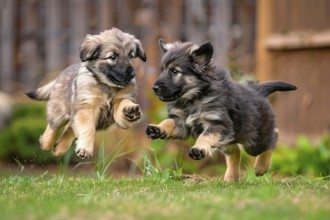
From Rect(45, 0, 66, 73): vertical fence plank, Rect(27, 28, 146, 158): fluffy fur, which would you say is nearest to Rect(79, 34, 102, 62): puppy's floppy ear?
Rect(27, 28, 146, 158): fluffy fur

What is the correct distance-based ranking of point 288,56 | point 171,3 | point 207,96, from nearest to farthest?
point 207,96 → point 288,56 → point 171,3

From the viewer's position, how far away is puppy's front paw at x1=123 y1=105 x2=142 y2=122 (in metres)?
6.97

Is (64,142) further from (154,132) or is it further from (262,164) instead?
(262,164)

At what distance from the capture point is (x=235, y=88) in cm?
727

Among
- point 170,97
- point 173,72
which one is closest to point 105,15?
point 173,72

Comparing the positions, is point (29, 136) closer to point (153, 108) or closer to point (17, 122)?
point (17, 122)

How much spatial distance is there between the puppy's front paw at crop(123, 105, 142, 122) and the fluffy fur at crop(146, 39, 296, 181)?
21 cm

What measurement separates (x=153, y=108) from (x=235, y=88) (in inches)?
152

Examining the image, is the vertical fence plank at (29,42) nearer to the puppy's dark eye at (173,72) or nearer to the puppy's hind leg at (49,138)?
the puppy's hind leg at (49,138)

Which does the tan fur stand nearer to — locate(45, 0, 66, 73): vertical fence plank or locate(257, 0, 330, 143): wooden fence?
locate(257, 0, 330, 143): wooden fence

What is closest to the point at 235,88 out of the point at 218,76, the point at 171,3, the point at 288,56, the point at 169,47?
the point at 218,76

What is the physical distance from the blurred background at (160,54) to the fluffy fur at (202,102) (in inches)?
83.8

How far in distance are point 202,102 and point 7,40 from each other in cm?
629

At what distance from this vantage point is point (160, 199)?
5.74m
